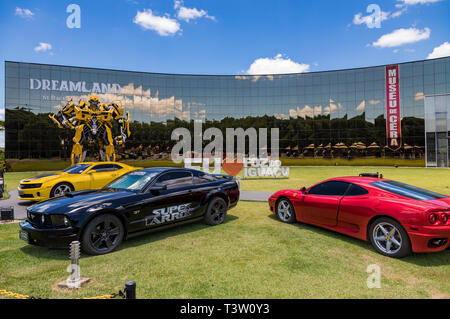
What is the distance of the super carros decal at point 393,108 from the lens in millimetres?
36312

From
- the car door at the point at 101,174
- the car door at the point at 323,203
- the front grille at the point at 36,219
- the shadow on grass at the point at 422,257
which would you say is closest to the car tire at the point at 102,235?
the front grille at the point at 36,219

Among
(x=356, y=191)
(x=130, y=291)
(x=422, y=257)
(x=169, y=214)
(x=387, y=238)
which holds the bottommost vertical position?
(x=422, y=257)

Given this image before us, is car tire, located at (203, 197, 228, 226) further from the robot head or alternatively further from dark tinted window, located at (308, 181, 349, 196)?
the robot head

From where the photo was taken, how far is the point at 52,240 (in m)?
4.29

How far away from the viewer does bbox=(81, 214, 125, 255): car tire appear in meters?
4.46

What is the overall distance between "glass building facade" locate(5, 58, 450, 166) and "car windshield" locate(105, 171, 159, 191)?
109ft

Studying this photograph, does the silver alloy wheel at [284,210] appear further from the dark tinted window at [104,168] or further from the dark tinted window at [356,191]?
the dark tinted window at [104,168]

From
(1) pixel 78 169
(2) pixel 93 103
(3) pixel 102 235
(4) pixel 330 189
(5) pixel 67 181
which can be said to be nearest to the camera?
(3) pixel 102 235

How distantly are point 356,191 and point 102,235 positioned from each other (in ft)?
16.0

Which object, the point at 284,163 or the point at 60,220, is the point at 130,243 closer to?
the point at 60,220

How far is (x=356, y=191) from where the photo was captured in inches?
203

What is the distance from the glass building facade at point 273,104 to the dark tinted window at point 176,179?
33711mm

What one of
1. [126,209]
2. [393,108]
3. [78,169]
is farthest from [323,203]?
[393,108]

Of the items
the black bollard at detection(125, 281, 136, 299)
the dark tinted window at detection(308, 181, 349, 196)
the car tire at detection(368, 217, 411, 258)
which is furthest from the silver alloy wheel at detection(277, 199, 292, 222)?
the black bollard at detection(125, 281, 136, 299)
